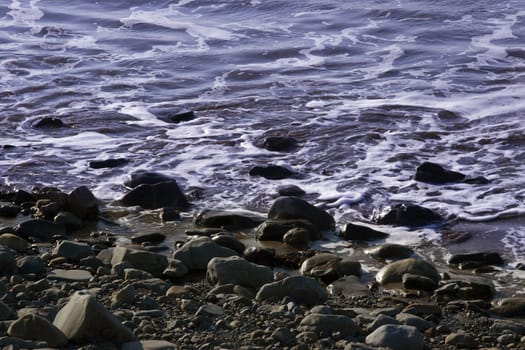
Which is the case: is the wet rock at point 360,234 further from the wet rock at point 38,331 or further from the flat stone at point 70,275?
the wet rock at point 38,331

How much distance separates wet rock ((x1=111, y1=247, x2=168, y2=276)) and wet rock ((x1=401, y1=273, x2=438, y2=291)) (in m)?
1.68

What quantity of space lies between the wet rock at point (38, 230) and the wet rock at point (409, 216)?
2637mm

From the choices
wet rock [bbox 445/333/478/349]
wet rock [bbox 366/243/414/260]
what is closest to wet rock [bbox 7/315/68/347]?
wet rock [bbox 445/333/478/349]

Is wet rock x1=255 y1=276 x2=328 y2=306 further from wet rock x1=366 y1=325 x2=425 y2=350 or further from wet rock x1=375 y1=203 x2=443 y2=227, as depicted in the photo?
wet rock x1=375 y1=203 x2=443 y2=227

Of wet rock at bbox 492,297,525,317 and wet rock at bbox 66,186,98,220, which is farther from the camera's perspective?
wet rock at bbox 66,186,98,220

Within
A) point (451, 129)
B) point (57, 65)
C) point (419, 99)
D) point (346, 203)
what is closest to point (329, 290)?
point (346, 203)

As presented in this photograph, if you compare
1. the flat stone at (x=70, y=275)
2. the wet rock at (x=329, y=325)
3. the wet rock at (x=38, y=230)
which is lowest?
the wet rock at (x=38, y=230)

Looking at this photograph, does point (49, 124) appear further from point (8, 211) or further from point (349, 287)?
point (349, 287)

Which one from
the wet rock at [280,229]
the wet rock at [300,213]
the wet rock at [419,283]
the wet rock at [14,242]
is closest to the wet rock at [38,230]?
the wet rock at [14,242]

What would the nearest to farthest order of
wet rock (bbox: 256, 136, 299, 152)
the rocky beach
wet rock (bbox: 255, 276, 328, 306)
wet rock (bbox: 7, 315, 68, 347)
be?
wet rock (bbox: 7, 315, 68, 347) < the rocky beach < wet rock (bbox: 255, 276, 328, 306) < wet rock (bbox: 256, 136, 299, 152)

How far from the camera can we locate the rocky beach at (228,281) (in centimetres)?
529

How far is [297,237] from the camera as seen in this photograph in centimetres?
758

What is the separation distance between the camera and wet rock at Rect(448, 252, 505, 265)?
7.13m

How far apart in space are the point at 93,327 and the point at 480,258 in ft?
10.8
